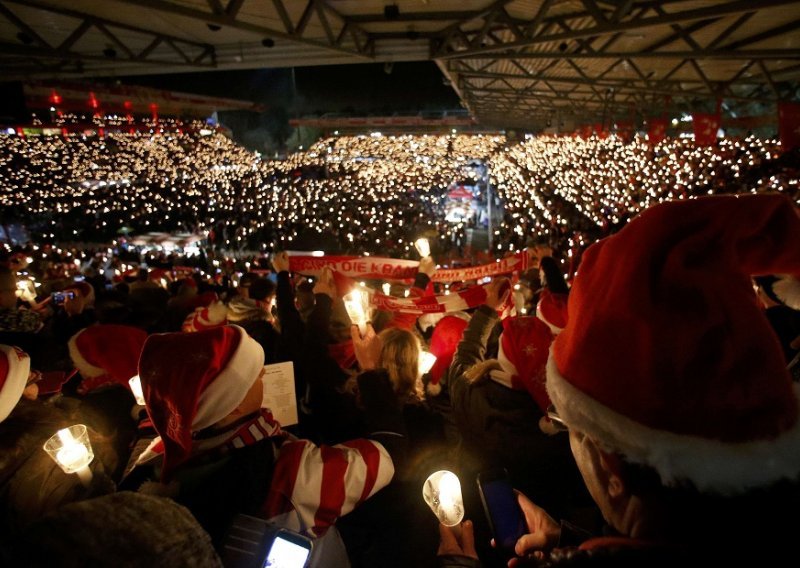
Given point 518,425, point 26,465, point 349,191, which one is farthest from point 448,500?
point 349,191

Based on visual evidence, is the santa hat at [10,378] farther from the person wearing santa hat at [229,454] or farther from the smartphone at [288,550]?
the smartphone at [288,550]

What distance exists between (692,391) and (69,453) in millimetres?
2498

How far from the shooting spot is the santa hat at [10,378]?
85.3 inches

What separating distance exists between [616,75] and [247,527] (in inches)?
604

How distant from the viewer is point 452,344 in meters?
4.20

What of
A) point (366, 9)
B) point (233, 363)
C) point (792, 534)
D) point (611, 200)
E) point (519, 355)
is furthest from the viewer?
point (611, 200)

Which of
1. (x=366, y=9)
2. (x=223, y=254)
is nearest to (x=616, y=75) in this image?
(x=366, y=9)

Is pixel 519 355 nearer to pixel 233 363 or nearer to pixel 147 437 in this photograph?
pixel 233 363

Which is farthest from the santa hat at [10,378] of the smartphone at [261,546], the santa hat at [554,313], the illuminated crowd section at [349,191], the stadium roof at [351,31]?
the illuminated crowd section at [349,191]

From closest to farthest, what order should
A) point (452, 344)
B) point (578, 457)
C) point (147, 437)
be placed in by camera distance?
point (578, 457) < point (147, 437) < point (452, 344)

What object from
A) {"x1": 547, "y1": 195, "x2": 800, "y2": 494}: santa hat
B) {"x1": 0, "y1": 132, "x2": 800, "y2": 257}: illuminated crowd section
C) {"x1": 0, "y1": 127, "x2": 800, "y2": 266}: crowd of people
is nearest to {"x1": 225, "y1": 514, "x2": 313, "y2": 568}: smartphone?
{"x1": 547, "y1": 195, "x2": 800, "y2": 494}: santa hat

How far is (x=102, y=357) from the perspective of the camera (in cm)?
343

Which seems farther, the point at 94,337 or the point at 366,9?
the point at 366,9

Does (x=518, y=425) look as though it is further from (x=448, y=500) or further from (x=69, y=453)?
(x=69, y=453)
